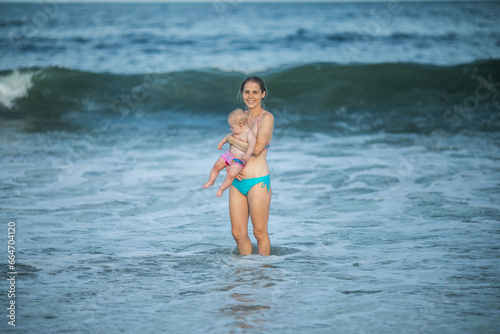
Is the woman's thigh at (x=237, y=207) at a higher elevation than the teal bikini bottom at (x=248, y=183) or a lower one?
lower

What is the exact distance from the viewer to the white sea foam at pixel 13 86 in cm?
1809

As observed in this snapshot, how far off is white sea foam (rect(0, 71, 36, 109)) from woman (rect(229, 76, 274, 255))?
14.2m

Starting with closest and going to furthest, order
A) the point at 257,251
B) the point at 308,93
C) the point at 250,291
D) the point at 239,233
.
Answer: the point at 250,291 < the point at 239,233 < the point at 257,251 < the point at 308,93

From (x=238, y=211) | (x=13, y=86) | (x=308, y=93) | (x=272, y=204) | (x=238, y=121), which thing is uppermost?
(x=13, y=86)

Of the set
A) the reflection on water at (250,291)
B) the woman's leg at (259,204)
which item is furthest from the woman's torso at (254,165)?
the reflection on water at (250,291)

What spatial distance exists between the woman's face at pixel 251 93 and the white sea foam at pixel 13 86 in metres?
14.3

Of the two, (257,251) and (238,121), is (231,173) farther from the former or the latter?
(257,251)

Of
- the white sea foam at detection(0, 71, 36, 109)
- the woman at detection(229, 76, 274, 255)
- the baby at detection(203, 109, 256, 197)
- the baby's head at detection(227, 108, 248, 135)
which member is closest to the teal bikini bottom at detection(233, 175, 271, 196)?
the woman at detection(229, 76, 274, 255)

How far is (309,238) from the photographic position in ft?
21.3

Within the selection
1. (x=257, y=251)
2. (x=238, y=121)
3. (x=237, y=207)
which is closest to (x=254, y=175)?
(x=237, y=207)

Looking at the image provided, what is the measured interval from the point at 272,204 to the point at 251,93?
3.18m

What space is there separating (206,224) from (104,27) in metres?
40.6

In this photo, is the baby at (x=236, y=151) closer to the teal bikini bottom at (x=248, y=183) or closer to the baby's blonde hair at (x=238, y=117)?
the baby's blonde hair at (x=238, y=117)

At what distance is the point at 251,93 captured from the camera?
5211mm
